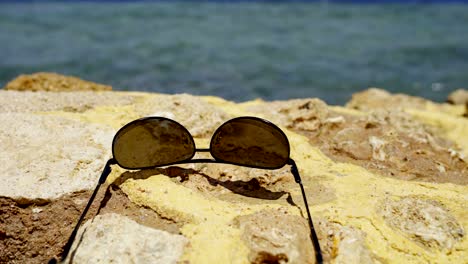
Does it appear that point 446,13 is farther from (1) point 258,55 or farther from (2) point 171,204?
(2) point 171,204

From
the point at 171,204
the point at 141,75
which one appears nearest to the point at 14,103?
the point at 171,204

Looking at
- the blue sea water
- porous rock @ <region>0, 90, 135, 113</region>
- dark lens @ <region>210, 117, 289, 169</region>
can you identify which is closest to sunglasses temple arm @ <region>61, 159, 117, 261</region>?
dark lens @ <region>210, 117, 289, 169</region>

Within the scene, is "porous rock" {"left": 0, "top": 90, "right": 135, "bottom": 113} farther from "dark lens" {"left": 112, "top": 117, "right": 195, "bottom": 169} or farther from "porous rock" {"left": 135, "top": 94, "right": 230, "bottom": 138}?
"dark lens" {"left": 112, "top": 117, "right": 195, "bottom": 169}

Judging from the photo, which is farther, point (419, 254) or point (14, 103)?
point (14, 103)

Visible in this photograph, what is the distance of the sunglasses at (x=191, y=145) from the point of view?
261 centimetres

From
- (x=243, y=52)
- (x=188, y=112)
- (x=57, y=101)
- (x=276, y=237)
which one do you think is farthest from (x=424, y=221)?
(x=243, y=52)

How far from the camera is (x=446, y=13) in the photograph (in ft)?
74.3

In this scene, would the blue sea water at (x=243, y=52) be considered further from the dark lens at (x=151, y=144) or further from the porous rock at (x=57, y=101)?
the dark lens at (x=151, y=144)

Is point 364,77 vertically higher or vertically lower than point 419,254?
lower

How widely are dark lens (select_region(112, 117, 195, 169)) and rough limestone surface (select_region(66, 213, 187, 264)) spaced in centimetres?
47

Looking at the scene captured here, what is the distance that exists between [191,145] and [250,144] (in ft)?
1.19

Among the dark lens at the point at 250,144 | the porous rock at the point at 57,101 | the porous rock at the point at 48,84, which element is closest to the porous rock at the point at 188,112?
the porous rock at the point at 57,101

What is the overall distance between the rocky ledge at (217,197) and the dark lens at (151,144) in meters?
0.10

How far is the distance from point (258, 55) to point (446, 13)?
1542cm
